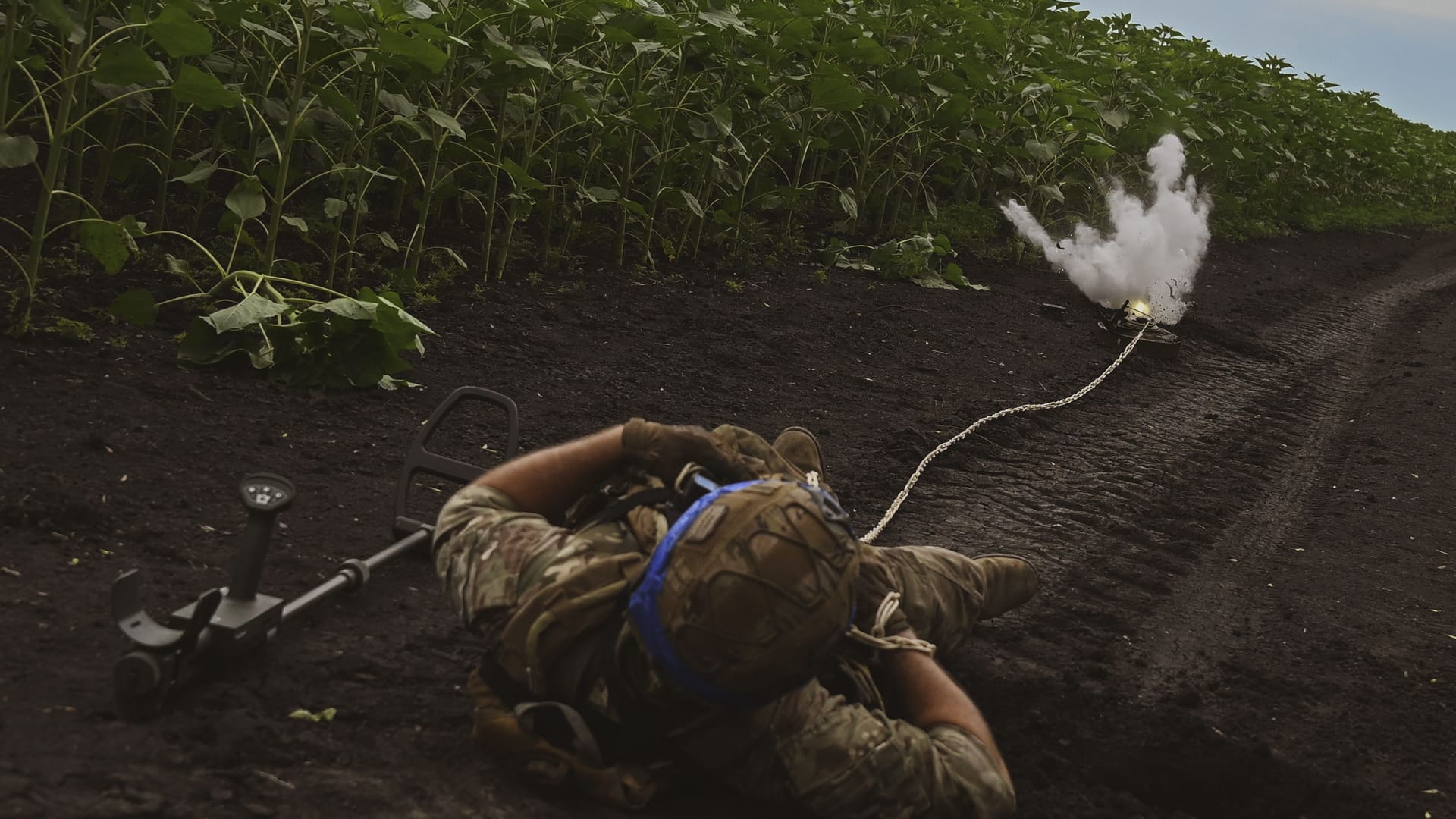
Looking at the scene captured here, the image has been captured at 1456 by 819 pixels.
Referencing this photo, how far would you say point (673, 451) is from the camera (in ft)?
7.99

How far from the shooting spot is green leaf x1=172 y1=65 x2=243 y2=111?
4121 mm

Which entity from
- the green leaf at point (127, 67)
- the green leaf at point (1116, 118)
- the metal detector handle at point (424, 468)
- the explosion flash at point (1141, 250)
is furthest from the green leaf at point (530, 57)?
the green leaf at point (1116, 118)

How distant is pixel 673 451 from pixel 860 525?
1.65m

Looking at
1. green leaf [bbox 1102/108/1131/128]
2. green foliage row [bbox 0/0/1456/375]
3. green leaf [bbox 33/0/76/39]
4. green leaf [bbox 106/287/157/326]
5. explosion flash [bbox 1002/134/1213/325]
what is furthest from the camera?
green leaf [bbox 1102/108/1131/128]

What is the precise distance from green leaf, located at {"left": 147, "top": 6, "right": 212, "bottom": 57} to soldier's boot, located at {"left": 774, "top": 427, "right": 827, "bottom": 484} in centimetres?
221

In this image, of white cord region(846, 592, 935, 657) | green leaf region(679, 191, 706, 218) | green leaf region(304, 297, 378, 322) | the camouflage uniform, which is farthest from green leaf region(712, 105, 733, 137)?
the camouflage uniform

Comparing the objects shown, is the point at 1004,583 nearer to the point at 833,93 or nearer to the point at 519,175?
the point at 519,175

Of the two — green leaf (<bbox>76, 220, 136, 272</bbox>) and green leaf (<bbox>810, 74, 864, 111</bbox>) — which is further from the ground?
green leaf (<bbox>810, 74, 864, 111</bbox>)

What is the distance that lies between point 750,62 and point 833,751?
4.97 m

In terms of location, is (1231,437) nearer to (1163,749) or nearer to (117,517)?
(1163,749)

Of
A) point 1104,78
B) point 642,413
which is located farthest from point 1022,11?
point 642,413

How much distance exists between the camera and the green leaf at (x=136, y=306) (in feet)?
13.9

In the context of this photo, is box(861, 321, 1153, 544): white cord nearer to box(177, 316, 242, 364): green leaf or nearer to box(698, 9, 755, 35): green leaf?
box(177, 316, 242, 364): green leaf

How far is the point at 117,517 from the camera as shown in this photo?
302 cm
